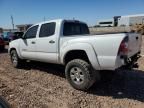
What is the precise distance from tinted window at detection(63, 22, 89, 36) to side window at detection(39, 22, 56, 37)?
0.40 meters

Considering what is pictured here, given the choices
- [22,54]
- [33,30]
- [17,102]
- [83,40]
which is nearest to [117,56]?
[83,40]

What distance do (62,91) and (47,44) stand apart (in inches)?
67.9

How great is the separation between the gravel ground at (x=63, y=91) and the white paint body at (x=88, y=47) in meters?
0.73

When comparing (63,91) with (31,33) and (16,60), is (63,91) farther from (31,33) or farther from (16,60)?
(16,60)

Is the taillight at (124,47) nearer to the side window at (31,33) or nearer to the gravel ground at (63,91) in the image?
the gravel ground at (63,91)

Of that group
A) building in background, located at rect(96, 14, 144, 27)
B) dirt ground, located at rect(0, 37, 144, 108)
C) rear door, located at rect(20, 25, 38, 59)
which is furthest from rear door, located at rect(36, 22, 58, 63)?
building in background, located at rect(96, 14, 144, 27)

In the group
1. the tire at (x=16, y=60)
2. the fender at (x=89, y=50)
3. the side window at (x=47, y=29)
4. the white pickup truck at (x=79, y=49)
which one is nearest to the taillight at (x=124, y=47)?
the white pickup truck at (x=79, y=49)

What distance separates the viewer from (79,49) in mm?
5594

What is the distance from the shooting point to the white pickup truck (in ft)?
16.2

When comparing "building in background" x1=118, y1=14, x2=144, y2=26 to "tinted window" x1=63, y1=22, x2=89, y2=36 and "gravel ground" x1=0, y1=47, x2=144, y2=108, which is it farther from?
"gravel ground" x1=0, y1=47, x2=144, y2=108

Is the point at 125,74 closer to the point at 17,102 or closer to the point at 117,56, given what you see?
the point at 117,56

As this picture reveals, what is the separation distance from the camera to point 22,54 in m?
8.22

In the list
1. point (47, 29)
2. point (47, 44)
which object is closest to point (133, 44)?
point (47, 44)

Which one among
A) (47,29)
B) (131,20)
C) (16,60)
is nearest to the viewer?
(47,29)
